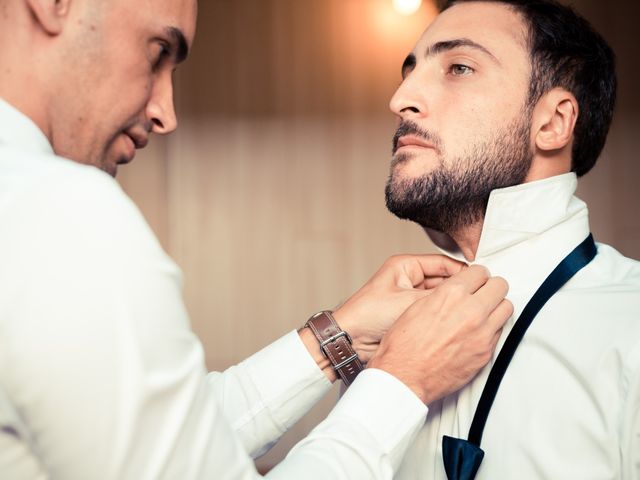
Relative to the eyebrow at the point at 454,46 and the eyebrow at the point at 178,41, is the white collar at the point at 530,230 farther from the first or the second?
the eyebrow at the point at 178,41

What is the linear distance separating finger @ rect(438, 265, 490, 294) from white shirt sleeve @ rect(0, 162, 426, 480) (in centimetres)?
49

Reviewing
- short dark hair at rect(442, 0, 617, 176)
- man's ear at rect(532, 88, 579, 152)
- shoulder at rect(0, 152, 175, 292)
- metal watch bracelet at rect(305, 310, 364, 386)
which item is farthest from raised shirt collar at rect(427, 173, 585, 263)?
shoulder at rect(0, 152, 175, 292)

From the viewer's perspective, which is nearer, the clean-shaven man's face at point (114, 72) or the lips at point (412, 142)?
the clean-shaven man's face at point (114, 72)

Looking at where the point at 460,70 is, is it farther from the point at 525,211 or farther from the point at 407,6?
the point at 407,6

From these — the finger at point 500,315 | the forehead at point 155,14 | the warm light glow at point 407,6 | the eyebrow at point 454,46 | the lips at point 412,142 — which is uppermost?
the warm light glow at point 407,6

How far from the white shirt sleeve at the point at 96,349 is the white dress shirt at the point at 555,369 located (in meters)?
0.56

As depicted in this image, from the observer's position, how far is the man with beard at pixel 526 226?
0.99 m

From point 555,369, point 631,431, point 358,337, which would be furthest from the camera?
point 358,337

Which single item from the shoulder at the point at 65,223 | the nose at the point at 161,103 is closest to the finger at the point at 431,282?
the nose at the point at 161,103

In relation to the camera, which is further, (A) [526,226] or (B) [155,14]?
(A) [526,226]

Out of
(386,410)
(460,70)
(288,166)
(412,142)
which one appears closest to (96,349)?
(386,410)

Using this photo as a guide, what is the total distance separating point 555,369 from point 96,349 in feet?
2.55

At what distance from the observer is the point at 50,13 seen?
0.75m

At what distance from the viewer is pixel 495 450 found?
3.38ft
